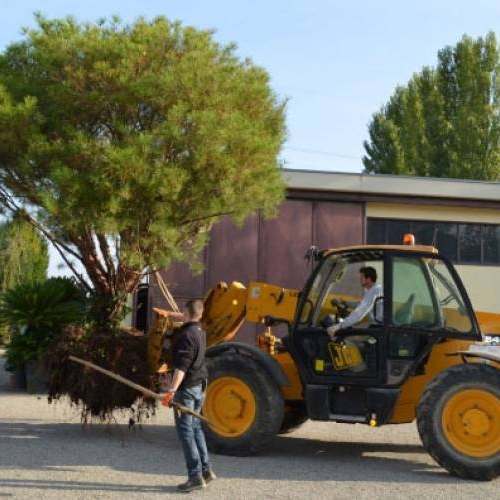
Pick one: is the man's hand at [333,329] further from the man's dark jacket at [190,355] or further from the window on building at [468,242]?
the window on building at [468,242]

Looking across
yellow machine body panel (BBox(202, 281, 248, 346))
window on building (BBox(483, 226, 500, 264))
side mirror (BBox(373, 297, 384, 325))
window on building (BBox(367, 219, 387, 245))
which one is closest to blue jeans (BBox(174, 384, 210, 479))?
side mirror (BBox(373, 297, 384, 325))

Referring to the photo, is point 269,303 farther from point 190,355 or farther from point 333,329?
point 190,355

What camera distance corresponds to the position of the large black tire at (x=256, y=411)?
31.0 feet

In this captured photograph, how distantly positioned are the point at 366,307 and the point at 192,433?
265cm

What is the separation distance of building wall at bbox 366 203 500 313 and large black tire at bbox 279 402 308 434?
41.6ft

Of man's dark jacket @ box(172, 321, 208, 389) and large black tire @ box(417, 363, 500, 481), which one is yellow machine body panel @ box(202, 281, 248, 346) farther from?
large black tire @ box(417, 363, 500, 481)

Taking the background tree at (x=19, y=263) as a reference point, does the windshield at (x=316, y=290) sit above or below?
below

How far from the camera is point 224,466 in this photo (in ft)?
29.1

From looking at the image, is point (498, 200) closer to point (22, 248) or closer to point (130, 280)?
point (130, 280)

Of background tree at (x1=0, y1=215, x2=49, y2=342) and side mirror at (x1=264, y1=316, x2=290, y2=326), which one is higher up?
background tree at (x1=0, y1=215, x2=49, y2=342)

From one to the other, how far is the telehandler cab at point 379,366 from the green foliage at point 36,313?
6.87 meters

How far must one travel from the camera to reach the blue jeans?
7.59m

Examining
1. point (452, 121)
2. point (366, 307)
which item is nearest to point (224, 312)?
point (366, 307)

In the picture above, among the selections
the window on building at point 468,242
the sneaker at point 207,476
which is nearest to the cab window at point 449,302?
the sneaker at point 207,476
